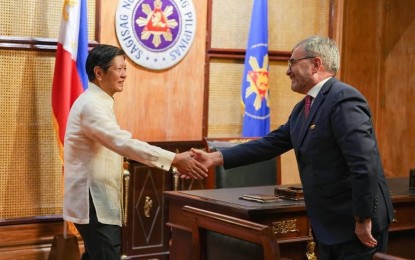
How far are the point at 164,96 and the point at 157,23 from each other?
53 centimetres

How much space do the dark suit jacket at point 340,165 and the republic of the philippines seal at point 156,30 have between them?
8.03ft

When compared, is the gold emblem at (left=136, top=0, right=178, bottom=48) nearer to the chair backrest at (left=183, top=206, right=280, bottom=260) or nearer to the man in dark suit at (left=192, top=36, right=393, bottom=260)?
the man in dark suit at (left=192, top=36, right=393, bottom=260)

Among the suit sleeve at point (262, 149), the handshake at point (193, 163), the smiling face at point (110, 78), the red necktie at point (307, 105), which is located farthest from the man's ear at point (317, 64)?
the smiling face at point (110, 78)

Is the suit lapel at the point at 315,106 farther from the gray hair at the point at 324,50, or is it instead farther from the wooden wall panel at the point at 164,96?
the wooden wall panel at the point at 164,96

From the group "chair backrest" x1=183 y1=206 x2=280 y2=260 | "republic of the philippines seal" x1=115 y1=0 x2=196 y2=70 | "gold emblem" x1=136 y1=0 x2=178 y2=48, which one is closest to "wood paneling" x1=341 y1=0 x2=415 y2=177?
"republic of the philippines seal" x1=115 y1=0 x2=196 y2=70

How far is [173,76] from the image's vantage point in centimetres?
506

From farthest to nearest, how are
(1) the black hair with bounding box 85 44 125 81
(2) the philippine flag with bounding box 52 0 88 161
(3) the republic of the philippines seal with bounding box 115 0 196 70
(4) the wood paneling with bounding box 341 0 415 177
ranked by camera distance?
(4) the wood paneling with bounding box 341 0 415 177
(3) the republic of the philippines seal with bounding box 115 0 196 70
(2) the philippine flag with bounding box 52 0 88 161
(1) the black hair with bounding box 85 44 125 81

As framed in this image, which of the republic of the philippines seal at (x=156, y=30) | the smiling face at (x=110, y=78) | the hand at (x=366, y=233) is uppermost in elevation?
the republic of the philippines seal at (x=156, y=30)

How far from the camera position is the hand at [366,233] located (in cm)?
Result: 240

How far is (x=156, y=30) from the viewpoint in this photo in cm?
498

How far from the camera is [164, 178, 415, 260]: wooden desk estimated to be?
118 inches

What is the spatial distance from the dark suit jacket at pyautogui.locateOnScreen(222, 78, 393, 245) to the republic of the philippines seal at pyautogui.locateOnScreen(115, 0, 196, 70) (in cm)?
245

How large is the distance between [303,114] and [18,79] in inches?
93.1

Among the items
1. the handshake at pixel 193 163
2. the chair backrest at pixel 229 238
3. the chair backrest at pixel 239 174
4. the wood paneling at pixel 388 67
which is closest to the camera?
the chair backrest at pixel 229 238
